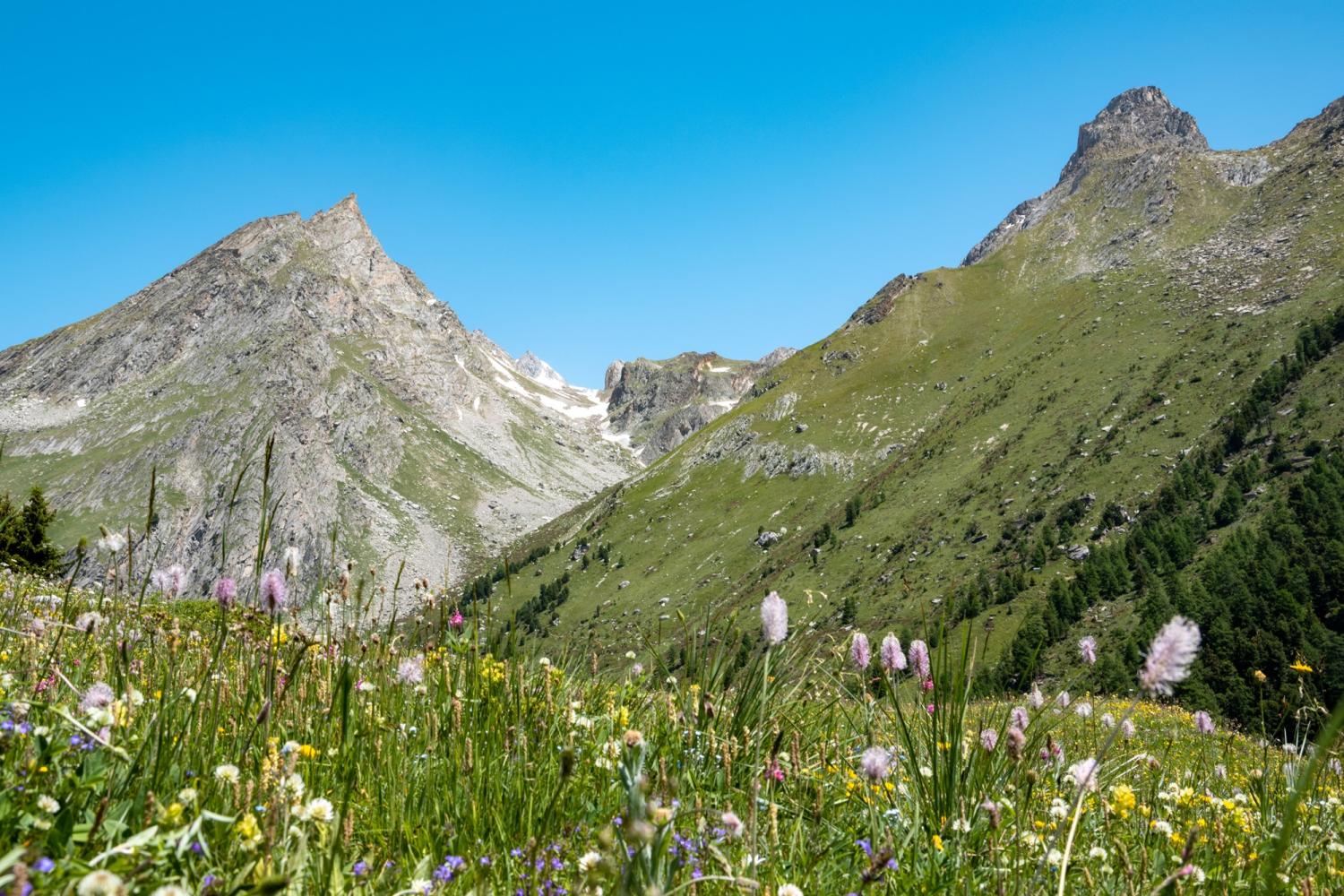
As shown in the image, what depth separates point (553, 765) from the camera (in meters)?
3.97

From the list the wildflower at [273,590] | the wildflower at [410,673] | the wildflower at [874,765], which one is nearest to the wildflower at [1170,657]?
the wildflower at [874,765]

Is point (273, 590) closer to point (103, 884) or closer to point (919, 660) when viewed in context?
point (103, 884)

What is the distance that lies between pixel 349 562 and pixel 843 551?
611ft

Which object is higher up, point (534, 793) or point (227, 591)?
point (227, 591)

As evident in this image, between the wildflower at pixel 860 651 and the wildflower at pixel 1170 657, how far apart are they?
1770mm

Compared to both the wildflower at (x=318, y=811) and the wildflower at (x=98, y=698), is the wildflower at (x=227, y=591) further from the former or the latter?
the wildflower at (x=318, y=811)

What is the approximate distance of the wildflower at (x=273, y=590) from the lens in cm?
342

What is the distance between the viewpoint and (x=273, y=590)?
3477 millimetres

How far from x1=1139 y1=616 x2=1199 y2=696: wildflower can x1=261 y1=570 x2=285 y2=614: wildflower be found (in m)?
3.50

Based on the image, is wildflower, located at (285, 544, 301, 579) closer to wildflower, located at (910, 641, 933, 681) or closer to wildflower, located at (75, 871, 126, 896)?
A: wildflower, located at (75, 871, 126, 896)

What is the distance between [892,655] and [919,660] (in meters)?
0.65

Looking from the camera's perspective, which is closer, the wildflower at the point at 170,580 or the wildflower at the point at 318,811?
the wildflower at the point at 318,811

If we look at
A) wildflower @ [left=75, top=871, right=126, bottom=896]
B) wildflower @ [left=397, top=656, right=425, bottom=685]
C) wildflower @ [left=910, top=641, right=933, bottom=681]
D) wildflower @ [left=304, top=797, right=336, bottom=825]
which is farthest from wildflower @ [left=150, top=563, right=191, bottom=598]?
wildflower @ [left=910, top=641, right=933, bottom=681]

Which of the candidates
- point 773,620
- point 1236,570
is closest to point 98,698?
point 773,620
